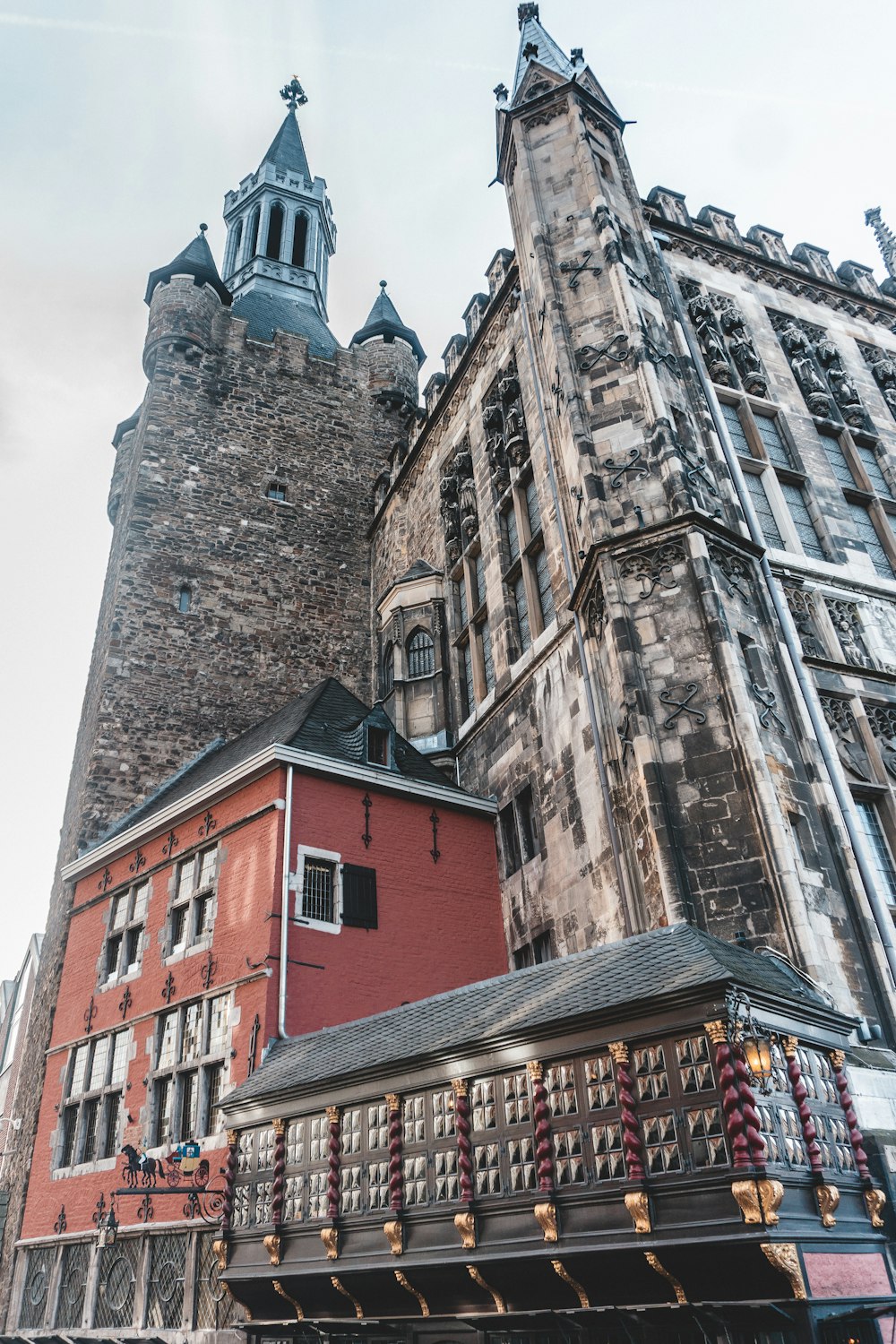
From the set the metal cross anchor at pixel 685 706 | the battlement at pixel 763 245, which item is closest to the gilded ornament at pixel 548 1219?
the metal cross anchor at pixel 685 706

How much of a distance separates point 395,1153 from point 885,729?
25.7 ft

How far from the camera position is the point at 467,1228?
7.38 m

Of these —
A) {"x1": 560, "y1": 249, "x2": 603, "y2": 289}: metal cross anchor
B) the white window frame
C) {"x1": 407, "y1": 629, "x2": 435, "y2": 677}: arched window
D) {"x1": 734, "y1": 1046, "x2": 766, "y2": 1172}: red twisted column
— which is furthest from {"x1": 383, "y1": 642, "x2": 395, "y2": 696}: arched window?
{"x1": 734, "y1": 1046, "x2": 766, "y2": 1172}: red twisted column

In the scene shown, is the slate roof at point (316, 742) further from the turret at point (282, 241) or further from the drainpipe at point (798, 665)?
the turret at point (282, 241)

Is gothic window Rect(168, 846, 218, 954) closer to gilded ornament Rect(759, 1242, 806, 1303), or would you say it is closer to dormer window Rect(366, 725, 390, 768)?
dormer window Rect(366, 725, 390, 768)

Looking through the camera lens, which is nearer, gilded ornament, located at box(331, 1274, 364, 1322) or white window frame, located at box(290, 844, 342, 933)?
gilded ornament, located at box(331, 1274, 364, 1322)

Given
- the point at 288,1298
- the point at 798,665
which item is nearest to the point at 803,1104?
the point at 288,1298

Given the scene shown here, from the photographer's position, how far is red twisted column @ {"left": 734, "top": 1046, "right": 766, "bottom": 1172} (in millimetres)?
5938

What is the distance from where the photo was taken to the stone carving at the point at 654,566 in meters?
11.7

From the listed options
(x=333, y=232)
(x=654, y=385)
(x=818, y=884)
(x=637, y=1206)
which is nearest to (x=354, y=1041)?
(x=637, y=1206)

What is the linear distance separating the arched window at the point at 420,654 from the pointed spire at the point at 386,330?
42.5 ft

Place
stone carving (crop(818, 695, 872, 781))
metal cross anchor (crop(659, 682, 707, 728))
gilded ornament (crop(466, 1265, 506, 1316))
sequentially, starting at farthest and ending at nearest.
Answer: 1. stone carving (crop(818, 695, 872, 781))
2. metal cross anchor (crop(659, 682, 707, 728))
3. gilded ornament (crop(466, 1265, 506, 1316))

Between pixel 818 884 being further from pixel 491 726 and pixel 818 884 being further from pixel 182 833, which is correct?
pixel 182 833

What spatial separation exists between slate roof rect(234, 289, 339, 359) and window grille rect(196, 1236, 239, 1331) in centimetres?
2296
